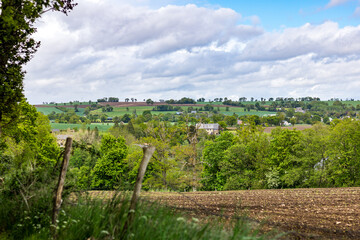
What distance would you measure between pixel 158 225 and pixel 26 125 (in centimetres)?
3534

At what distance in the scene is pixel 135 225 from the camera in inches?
222

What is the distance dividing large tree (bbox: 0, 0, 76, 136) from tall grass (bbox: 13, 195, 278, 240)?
23.6ft

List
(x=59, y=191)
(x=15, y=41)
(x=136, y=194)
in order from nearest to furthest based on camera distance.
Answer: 1. (x=136, y=194)
2. (x=59, y=191)
3. (x=15, y=41)

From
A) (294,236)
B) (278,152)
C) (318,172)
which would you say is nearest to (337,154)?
(318,172)

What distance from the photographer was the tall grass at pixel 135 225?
16.7ft

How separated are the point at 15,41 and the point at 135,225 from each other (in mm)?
10227

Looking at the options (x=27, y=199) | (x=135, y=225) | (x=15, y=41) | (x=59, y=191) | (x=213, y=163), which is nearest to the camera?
(x=135, y=225)

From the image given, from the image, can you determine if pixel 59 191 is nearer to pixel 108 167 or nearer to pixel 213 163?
pixel 108 167

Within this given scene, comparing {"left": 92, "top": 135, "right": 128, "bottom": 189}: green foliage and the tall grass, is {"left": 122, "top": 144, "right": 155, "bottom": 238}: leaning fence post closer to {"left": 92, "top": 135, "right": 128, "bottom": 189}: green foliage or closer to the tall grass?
the tall grass

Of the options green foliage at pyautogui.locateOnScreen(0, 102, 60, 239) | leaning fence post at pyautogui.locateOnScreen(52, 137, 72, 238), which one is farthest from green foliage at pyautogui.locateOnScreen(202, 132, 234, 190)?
leaning fence post at pyautogui.locateOnScreen(52, 137, 72, 238)

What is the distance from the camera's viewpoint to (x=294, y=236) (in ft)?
31.4

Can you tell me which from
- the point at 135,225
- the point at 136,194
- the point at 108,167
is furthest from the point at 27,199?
the point at 108,167

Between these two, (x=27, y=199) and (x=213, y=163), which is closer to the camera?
(x=27, y=199)

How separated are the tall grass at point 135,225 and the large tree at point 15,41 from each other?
7191mm
